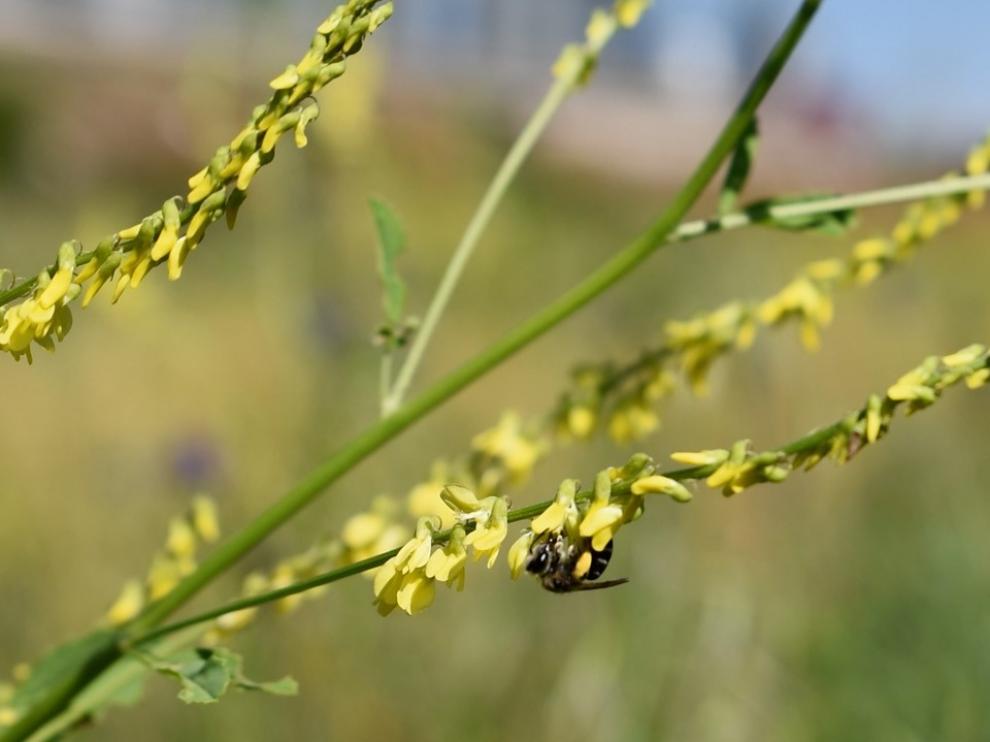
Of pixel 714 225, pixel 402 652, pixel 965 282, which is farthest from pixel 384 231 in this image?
pixel 965 282

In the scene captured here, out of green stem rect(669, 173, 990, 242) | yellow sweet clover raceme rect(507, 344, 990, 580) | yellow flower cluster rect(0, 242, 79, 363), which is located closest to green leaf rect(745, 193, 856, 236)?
green stem rect(669, 173, 990, 242)

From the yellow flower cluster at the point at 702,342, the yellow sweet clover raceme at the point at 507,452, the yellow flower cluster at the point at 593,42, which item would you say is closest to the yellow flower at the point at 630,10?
the yellow flower cluster at the point at 593,42

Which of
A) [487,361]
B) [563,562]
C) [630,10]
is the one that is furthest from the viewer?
[630,10]

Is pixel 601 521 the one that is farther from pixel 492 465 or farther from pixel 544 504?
pixel 492 465

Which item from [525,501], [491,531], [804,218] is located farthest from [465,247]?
[525,501]

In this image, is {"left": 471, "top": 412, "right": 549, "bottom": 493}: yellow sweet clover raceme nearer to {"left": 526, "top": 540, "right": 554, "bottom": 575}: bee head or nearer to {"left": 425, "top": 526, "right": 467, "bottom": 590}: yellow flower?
{"left": 526, "top": 540, "right": 554, "bottom": 575}: bee head

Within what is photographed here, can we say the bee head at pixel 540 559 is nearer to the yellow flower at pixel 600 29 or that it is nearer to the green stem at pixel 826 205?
the green stem at pixel 826 205
